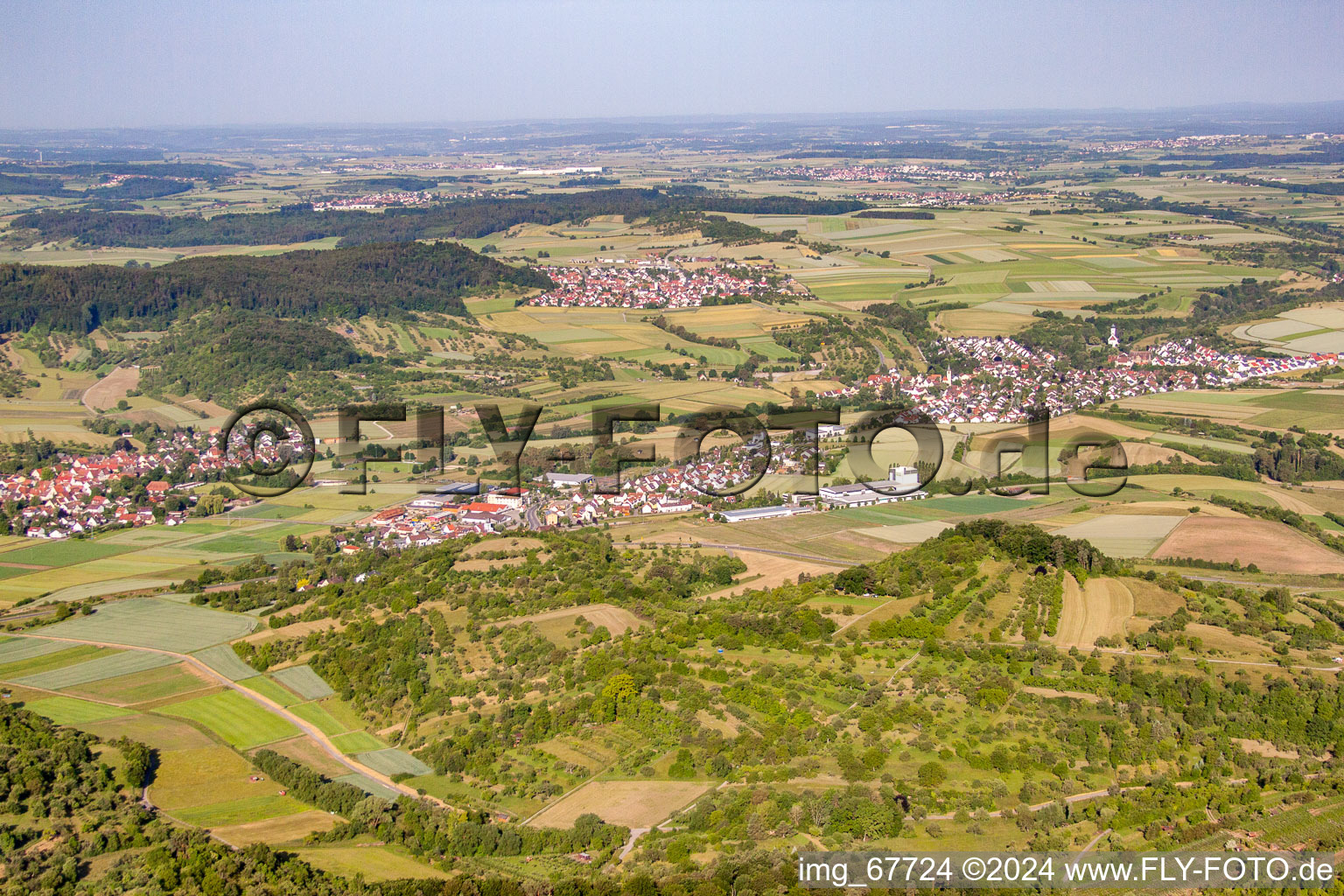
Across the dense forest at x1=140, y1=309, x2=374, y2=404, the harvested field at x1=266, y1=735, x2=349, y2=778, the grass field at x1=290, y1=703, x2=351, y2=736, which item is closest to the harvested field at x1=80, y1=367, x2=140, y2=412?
the dense forest at x1=140, y1=309, x2=374, y2=404

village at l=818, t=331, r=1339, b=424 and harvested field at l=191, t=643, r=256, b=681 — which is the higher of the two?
village at l=818, t=331, r=1339, b=424

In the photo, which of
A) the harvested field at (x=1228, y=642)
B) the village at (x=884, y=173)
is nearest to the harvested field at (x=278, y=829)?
the harvested field at (x=1228, y=642)

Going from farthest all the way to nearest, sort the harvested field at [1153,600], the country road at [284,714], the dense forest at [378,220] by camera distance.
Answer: the dense forest at [378,220] → the harvested field at [1153,600] → the country road at [284,714]

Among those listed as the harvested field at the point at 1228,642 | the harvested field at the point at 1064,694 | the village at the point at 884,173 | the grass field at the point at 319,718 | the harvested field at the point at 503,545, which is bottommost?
the grass field at the point at 319,718

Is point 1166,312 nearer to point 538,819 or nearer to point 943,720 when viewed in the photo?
point 943,720

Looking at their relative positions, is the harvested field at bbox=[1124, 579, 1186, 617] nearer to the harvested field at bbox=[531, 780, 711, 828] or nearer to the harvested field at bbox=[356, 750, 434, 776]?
the harvested field at bbox=[531, 780, 711, 828]

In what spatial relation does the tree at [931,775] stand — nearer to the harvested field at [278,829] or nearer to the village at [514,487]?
the harvested field at [278,829]
